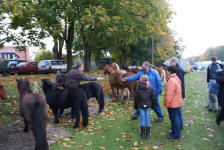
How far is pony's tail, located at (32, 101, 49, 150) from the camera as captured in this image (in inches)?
167

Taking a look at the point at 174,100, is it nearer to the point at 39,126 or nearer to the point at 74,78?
the point at 74,78

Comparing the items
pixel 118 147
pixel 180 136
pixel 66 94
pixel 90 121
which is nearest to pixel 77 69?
pixel 66 94

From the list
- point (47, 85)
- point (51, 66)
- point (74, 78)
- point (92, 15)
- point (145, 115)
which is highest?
point (92, 15)

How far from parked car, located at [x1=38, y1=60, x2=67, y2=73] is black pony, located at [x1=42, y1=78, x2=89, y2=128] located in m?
22.7

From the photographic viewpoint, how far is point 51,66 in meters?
29.2

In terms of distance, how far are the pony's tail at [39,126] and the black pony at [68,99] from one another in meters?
1.65

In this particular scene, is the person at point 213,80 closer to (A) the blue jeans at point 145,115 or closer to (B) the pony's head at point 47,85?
(A) the blue jeans at point 145,115

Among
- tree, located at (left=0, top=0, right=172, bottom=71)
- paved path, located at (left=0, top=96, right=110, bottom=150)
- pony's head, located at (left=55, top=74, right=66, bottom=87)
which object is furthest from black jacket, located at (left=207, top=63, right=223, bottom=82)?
tree, located at (left=0, top=0, right=172, bottom=71)

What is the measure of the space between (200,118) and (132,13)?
31.2ft

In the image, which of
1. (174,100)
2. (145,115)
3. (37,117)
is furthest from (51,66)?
(174,100)

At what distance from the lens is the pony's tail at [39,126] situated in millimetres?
4254

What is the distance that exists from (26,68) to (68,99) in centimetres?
2179

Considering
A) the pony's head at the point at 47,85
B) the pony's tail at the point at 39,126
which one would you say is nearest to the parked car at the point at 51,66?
the pony's head at the point at 47,85

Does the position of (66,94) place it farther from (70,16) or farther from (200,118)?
(70,16)
